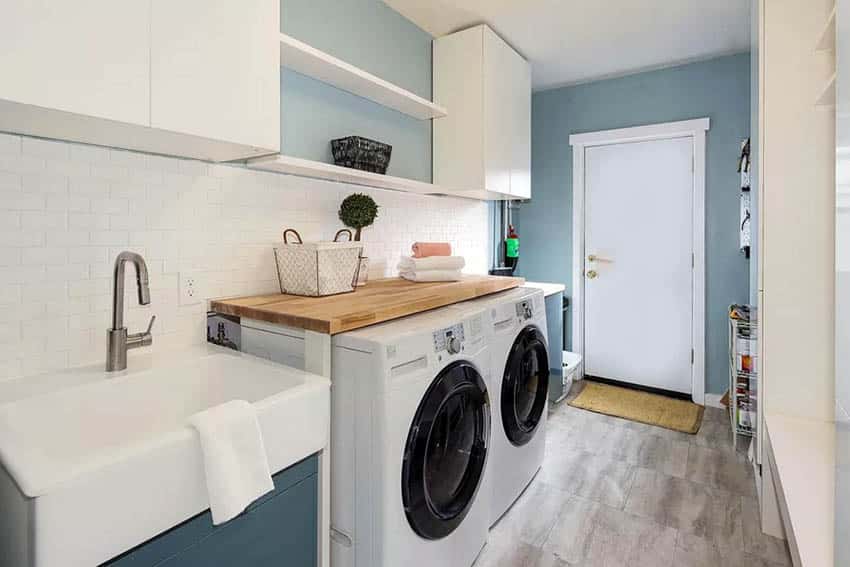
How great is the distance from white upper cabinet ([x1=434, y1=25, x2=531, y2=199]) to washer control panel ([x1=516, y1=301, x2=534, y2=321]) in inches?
31.7

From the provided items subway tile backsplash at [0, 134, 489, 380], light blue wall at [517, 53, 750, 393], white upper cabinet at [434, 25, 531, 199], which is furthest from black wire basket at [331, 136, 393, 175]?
light blue wall at [517, 53, 750, 393]

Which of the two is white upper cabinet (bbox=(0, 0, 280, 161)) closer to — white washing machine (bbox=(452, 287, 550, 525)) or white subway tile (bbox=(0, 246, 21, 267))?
white subway tile (bbox=(0, 246, 21, 267))

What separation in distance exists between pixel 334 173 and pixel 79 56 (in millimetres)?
974

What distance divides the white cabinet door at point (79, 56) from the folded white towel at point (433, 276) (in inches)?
53.2

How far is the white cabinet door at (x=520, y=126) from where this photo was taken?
2.93m

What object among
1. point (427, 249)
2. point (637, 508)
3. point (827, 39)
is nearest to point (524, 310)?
point (427, 249)

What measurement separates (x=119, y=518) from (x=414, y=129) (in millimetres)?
2308

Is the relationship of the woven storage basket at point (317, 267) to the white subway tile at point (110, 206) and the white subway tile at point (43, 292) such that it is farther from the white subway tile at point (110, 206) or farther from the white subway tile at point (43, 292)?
the white subway tile at point (43, 292)

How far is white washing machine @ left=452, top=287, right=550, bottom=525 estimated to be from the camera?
1.88 metres

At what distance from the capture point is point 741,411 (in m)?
2.55

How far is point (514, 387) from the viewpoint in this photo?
2027 millimetres

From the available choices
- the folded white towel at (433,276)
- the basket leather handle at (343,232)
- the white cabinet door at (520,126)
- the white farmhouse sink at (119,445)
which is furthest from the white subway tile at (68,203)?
the white cabinet door at (520,126)

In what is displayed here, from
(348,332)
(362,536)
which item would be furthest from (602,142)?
(362,536)

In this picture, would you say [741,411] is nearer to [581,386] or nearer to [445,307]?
[581,386]
